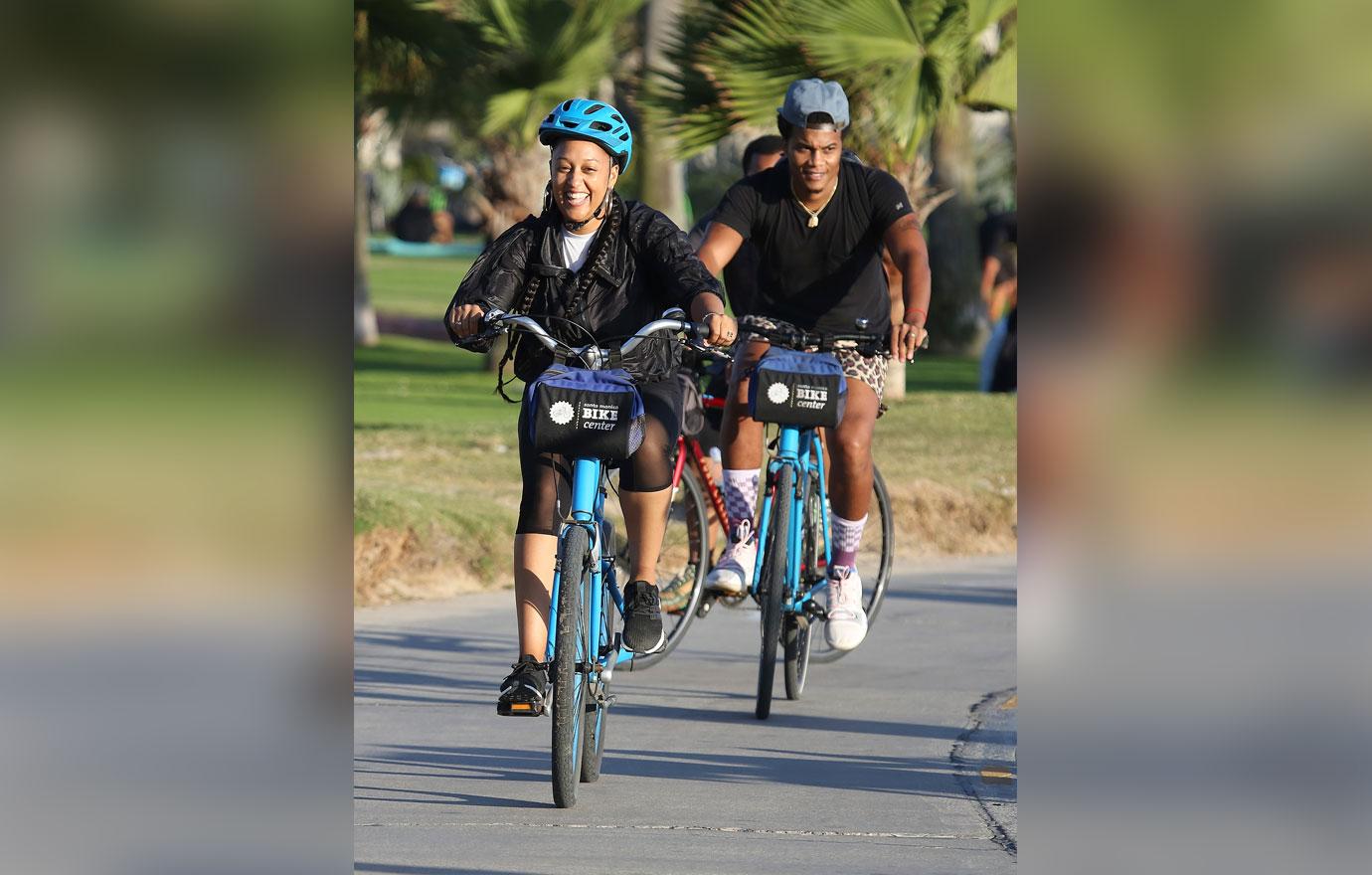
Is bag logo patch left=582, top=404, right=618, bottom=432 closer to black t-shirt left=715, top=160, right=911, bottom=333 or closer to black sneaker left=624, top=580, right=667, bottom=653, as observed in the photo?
black sneaker left=624, top=580, right=667, bottom=653

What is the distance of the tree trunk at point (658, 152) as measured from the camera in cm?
1655

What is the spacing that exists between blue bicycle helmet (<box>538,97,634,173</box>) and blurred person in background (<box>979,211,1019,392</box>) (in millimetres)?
6733

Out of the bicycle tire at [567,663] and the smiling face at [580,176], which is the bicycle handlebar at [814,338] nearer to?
the smiling face at [580,176]

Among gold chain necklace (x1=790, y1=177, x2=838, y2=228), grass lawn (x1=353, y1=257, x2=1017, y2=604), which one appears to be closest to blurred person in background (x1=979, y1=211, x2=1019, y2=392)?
grass lawn (x1=353, y1=257, x2=1017, y2=604)

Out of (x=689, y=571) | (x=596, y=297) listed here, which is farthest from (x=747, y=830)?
(x=689, y=571)

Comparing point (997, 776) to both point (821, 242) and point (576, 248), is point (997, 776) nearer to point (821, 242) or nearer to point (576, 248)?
point (576, 248)

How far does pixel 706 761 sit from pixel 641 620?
1.83 feet

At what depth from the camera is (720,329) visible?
5180 mm

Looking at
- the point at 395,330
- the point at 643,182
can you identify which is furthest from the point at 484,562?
the point at 395,330

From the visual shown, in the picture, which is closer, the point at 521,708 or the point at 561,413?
the point at 521,708
